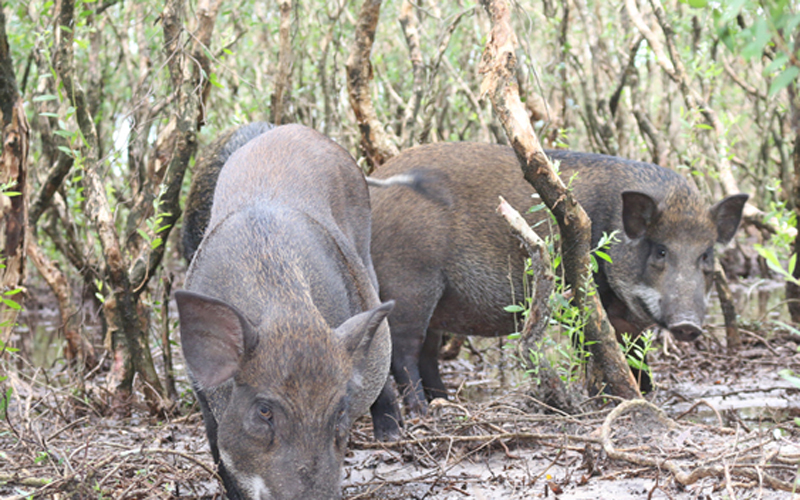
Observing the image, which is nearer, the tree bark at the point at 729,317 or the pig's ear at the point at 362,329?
the pig's ear at the point at 362,329

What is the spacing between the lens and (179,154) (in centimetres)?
492

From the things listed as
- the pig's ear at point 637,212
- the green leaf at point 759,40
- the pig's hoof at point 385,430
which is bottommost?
the pig's hoof at point 385,430

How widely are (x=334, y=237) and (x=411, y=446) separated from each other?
975mm

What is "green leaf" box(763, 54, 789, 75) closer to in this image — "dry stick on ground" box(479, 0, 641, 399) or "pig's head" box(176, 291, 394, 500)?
"pig's head" box(176, 291, 394, 500)

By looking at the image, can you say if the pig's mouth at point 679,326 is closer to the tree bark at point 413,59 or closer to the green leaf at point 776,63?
the tree bark at point 413,59

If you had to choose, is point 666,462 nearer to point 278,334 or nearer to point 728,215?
point 278,334

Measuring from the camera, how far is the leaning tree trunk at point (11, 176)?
4301 millimetres

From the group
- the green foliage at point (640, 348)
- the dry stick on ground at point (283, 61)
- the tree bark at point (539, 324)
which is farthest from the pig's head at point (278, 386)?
the dry stick on ground at point (283, 61)

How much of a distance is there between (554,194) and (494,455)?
47.7 inches

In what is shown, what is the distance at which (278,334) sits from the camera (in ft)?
9.30

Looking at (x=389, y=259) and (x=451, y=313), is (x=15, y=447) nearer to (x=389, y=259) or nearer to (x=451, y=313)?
(x=389, y=259)

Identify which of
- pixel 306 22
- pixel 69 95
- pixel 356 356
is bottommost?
pixel 356 356

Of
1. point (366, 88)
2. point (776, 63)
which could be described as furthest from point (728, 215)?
point (776, 63)

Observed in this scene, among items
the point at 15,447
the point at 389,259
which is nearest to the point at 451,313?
the point at 389,259
